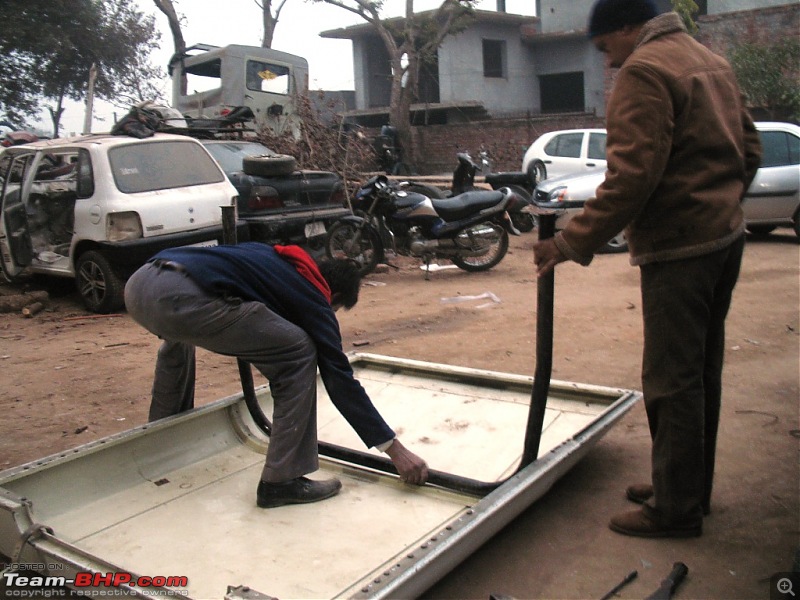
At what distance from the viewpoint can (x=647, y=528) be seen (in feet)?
9.65

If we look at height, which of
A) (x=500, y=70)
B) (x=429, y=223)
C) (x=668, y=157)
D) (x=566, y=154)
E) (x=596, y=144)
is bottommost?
(x=429, y=223)

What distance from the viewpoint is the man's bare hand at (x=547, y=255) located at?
279cm

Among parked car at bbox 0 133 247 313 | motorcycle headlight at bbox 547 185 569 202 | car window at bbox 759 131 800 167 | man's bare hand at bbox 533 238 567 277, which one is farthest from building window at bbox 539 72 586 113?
man's bare hand at bbox 533 238 567 277

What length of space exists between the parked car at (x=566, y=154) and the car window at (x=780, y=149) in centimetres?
241

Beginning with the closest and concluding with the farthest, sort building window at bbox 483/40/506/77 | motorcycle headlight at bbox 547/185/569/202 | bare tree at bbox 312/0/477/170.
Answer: motorcycle headlight at bbox 547/185/569/202, bare tree at bbox 312/0/477/170, building window at bbox 483/40/506/77

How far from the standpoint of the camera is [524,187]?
527 inches

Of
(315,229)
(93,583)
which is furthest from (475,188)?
(93,583)

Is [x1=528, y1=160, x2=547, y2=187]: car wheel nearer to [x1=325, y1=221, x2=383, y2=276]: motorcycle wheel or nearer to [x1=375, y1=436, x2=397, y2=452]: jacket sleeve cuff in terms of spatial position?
[x1=325, y1=221, x2=383, y2=276]: motorcycle wheel

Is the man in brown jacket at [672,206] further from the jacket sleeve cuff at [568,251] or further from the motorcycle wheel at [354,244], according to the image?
the motorcycle wheel at [354,244]

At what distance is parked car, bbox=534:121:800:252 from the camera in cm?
1031

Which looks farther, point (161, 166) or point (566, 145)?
Answer: point (566, 145)

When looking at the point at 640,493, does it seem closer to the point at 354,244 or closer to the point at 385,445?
the point at 385,445

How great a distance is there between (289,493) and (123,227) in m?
4.93

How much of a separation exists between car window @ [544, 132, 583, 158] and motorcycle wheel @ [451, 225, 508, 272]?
397 centimetres
